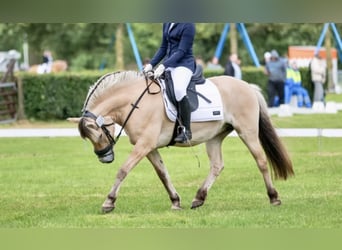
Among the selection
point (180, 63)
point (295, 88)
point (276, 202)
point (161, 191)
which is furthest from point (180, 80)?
point (295, 88)

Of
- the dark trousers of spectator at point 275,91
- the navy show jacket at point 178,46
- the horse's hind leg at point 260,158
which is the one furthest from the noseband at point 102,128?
the dark trousers of spectator at point 275,91

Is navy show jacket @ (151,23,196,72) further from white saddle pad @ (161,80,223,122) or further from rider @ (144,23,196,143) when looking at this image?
white saddle pad @ (161,80,223,122)

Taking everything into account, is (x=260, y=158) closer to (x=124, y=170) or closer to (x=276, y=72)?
(x=124, y=170)

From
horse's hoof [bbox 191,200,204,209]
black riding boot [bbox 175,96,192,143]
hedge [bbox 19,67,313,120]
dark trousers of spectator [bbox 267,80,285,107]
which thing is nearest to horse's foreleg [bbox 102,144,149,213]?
black riding boot [bbox 175,96,192,143]

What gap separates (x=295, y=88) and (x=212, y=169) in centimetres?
1866

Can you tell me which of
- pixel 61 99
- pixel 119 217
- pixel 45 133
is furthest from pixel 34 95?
pixel 119 217

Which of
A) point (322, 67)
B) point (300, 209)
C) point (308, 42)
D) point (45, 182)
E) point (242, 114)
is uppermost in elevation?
point (242, 114)

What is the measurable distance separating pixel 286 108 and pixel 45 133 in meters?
8.08

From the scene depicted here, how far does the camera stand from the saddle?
30.0 ft

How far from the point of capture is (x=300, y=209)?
9.16 m

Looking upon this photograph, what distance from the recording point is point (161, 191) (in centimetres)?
1116

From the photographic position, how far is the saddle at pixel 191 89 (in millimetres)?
9133

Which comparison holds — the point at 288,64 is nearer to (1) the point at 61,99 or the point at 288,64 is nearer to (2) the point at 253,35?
(1) the point at 61,99

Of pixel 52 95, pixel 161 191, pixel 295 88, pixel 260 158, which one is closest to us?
pixel 260 158
